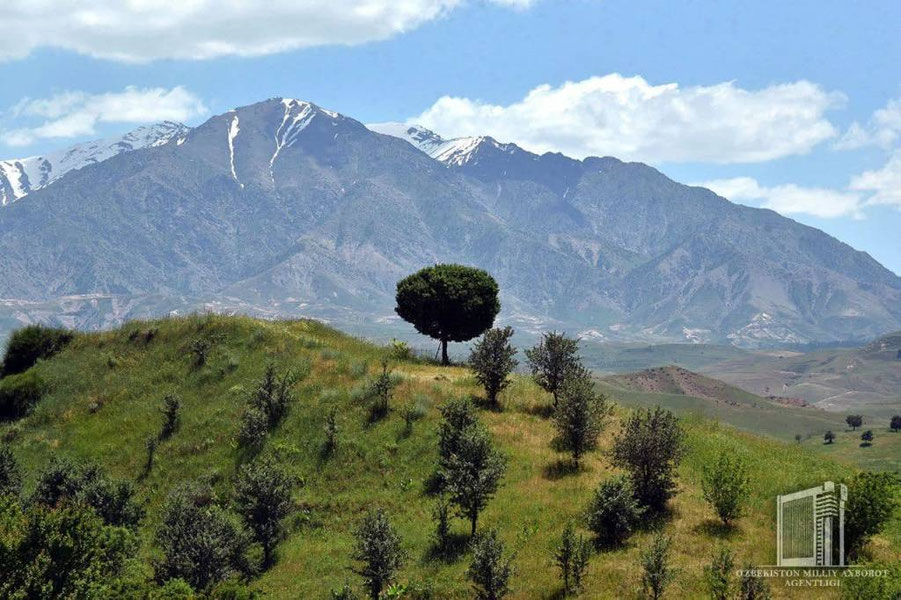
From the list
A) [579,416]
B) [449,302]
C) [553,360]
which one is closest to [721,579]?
[579,416]

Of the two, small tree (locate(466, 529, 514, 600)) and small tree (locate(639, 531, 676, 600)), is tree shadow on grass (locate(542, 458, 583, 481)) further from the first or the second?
small tree (locate(639, 531, 676, 600))

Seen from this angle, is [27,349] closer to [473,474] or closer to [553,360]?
[553,360]

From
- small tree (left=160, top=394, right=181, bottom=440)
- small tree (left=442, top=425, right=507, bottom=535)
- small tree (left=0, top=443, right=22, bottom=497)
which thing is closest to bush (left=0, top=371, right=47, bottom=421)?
small tree (left=0, top=443, right=22, bottom=497)

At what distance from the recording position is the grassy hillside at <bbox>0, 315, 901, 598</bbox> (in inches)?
1253

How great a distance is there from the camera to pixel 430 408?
154ft

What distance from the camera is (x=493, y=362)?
156 feet

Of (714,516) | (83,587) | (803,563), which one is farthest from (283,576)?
(803,563)

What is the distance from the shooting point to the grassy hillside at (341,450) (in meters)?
31.8

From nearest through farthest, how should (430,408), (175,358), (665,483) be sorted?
1. (665,483)
2. (430,408)
3. (175,358)

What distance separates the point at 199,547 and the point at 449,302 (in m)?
35.0

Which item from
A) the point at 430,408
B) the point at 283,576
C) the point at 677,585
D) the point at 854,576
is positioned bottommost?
the point at 283,576

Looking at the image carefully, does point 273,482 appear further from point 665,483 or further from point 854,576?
point 854,576

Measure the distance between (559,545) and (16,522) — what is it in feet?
82.3

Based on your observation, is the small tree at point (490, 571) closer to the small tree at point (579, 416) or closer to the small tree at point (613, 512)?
the small tree at point (613, 512)
